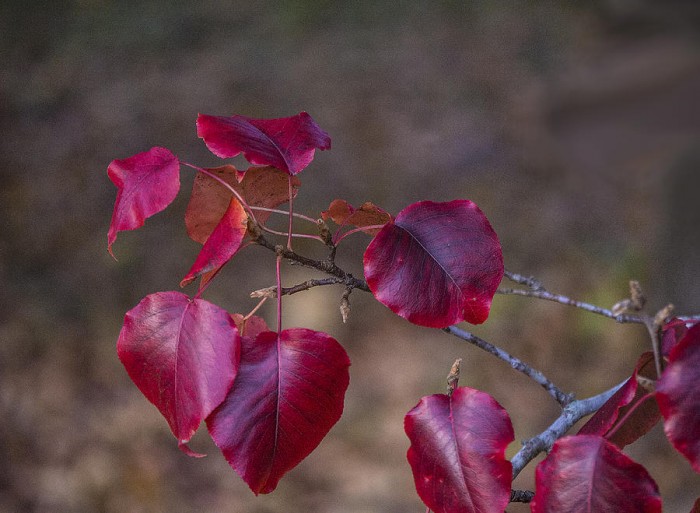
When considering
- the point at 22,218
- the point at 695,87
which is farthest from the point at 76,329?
the point at 695,87

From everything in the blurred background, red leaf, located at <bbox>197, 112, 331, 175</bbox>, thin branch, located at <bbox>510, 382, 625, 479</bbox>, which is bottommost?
the blurred background

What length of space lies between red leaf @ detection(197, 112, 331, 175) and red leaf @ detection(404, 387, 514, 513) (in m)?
0.24

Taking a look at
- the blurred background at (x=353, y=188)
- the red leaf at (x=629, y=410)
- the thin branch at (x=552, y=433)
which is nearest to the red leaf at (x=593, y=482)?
the red leaf at (x=629, y=410)

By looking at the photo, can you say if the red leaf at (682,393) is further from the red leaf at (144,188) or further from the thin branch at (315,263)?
the red leaf at (144,188)

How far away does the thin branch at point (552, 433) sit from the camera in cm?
66

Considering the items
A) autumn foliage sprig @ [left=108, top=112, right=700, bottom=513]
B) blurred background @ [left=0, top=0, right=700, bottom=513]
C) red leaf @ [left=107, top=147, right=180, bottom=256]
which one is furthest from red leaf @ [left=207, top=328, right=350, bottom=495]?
blurred background @ [left=0, top=0, right=700, bottom=513]

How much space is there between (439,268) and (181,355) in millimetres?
221

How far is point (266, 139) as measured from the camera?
62cm

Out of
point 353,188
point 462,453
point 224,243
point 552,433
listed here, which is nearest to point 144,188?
point 224,243

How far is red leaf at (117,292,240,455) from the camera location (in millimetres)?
525

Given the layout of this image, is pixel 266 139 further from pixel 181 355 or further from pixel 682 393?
pixel 682 393

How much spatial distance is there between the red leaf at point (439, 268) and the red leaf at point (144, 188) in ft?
0.58

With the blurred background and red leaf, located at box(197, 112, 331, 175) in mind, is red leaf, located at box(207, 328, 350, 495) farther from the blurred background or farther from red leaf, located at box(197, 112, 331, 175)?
the blurred background

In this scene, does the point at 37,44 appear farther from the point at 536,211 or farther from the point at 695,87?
the point at 695,87
